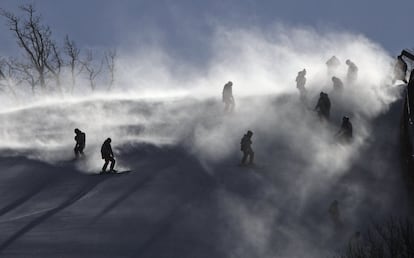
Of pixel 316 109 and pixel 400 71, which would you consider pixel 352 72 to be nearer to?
pixel 400 71

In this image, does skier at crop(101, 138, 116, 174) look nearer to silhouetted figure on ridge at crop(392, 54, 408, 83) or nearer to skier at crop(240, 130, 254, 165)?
skier at crop(240, 130, 254, 165)

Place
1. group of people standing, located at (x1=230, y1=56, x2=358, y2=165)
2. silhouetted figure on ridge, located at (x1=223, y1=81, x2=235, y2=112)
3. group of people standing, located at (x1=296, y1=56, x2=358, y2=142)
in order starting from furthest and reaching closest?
silhouetted figure on ridge, located at (x1=223, y1=81, x2=235, y2=112)
group of people standing, located at (x1=296, y1=56, x2=358, y2=142)
group of people standing, located at (x1=230, y1=56, x2=358, y2=165)

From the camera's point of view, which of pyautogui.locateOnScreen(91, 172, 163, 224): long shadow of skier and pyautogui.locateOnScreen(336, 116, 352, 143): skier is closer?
pyautogui.locateOnScreen(91, 172, 163, 224): long shadow of skier

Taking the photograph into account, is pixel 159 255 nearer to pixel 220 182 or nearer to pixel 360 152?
pixel 220 182

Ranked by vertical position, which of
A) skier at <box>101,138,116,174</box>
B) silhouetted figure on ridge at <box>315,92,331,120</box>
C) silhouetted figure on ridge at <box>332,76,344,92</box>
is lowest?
skier at <box>101,138,116,174</box>

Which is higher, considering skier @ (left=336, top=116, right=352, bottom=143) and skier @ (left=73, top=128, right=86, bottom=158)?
skier @ (left=336, top=116, right=352, bottom=143)

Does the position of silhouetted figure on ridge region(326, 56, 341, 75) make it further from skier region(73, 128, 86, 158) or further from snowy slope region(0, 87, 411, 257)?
skier region(73, 128, 86, 158)

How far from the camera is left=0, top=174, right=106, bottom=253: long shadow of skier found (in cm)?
2241

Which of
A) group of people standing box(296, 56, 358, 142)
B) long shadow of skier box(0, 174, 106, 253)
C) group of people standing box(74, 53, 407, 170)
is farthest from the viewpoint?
group of people standing box(296, 56, 358, 142)

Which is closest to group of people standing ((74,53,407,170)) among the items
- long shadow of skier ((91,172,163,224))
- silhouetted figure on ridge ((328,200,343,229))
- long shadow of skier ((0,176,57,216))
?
long shadow of skier ((91,172,163,224))

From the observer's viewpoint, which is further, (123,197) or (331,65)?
(331,65)

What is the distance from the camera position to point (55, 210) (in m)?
25.4

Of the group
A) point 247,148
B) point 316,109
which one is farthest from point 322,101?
point 247,148

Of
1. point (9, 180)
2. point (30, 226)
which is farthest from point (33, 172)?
point (30, 226)
